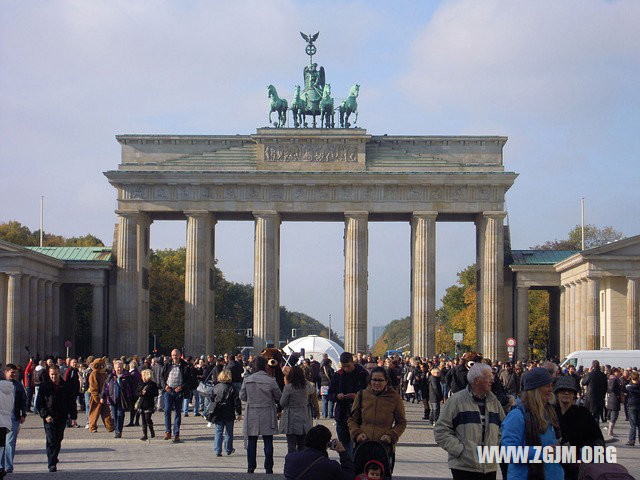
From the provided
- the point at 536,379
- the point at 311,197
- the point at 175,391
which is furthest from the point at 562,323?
the point at 536,379

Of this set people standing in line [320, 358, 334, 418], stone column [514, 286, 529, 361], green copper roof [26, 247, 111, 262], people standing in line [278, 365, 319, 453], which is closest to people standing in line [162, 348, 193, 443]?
people standing in line [320, 358, 334, 418]

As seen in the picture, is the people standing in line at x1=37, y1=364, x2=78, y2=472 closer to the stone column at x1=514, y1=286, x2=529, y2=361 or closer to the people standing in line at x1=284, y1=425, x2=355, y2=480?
the people standing in line at x1=284, y1=425, x2=355, y2=480

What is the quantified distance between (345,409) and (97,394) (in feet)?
46.7

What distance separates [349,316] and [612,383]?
4458cm

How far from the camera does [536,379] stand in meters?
12.2

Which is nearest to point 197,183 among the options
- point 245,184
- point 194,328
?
point 245,184

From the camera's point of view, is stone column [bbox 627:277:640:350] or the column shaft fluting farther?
the column shaft fluting

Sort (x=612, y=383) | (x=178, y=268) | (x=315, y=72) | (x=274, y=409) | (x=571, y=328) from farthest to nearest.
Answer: (x=178, y=268), (x=315, y=72), (x=571, y=328), (x=612, y=383), (x=274, y=409)

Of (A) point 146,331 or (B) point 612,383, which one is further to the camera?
(A) point 146,331

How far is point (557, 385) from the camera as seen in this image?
43.0ft

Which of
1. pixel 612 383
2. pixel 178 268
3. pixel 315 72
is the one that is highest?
pixel 315 72

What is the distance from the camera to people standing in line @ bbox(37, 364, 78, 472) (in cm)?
2316

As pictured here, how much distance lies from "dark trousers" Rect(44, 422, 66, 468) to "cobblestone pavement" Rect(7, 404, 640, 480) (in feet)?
0.98

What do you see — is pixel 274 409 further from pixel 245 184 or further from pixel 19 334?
pixel 245 184
